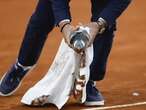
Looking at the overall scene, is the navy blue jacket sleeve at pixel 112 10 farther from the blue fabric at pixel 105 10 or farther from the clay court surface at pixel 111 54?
the clay court surface at pixel 111 54

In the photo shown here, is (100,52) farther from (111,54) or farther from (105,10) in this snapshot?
(111,54)

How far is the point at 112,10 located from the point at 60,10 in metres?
0.26

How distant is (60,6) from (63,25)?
A: 4.1 inches

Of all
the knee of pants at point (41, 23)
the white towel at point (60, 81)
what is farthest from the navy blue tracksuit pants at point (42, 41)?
the white towel at point (60, 81)

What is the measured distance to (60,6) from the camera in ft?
10.1

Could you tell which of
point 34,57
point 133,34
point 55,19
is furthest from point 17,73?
point 133,34

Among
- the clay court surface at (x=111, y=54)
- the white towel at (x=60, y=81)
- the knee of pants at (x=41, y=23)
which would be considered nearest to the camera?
the white towel at (x=60, y=81)

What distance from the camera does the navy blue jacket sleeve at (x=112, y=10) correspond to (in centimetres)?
308

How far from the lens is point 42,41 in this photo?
3.43 meters

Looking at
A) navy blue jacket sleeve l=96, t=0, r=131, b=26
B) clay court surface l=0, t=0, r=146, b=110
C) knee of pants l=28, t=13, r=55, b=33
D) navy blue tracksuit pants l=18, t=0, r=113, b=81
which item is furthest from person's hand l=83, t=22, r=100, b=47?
clay court surface l=0, t=0, r=146, b=110

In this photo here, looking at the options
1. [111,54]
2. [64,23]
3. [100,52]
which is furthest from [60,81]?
[111,54]

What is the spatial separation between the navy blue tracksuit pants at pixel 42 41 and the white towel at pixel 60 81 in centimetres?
15

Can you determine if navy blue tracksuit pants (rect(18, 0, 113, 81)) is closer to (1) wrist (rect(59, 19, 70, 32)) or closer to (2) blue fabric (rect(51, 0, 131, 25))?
(2) blue fabric (rect(51, 0, 131, 25))

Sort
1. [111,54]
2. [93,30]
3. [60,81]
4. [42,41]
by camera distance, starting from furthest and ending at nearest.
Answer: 1. [111,54]
2. [42,41]
3. [60,81]
4. [93,30]
